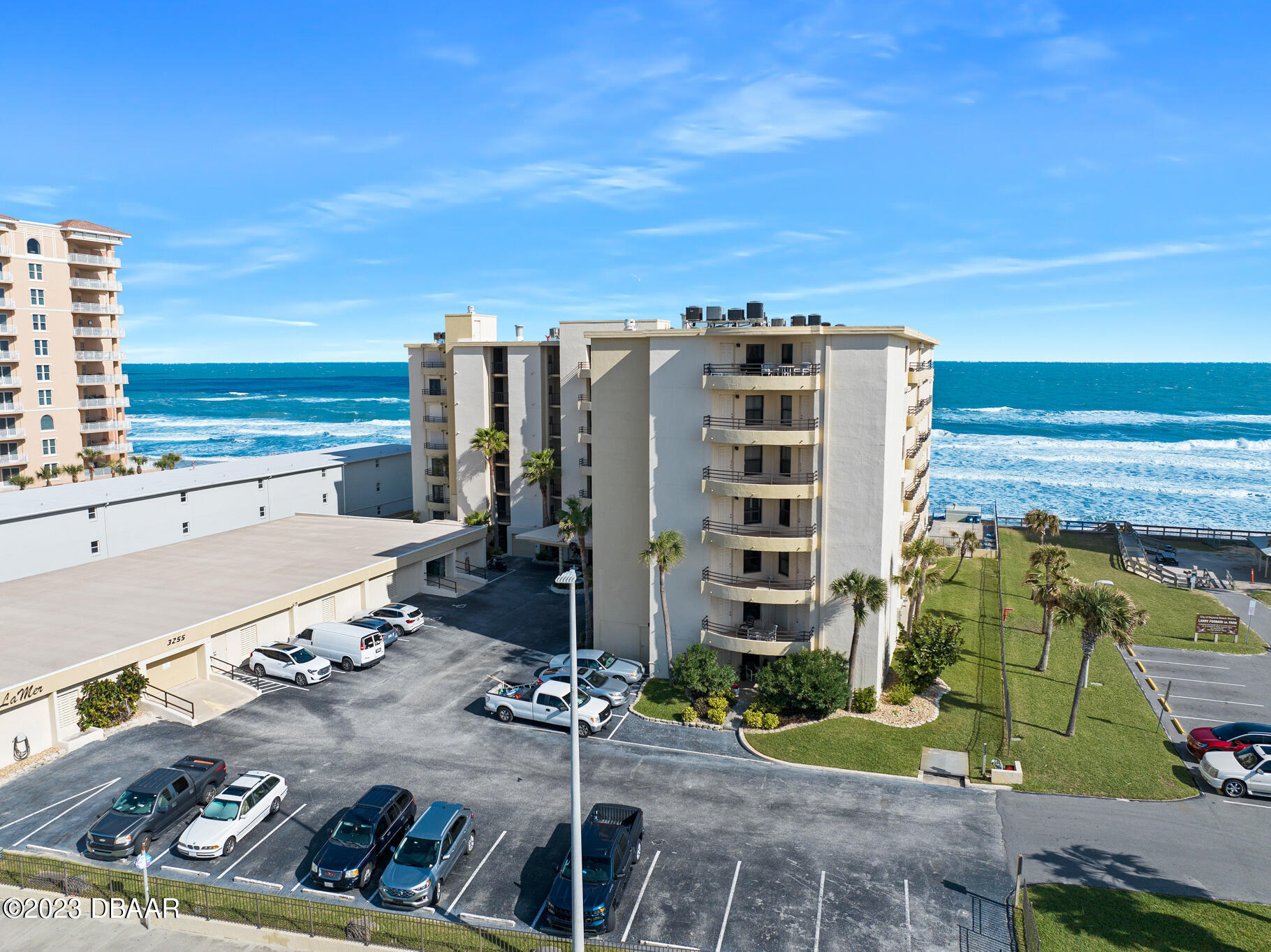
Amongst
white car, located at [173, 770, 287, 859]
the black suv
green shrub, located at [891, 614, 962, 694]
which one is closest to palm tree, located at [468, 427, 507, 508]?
green shrub, located at [891, 614, 962, 694]

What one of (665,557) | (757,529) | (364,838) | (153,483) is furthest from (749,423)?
(153,483)

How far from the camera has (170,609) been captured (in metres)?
39.5

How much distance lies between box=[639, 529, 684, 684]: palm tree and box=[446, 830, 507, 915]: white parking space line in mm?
13240

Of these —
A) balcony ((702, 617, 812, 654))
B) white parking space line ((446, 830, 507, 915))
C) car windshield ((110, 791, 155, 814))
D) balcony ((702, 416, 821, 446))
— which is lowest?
white parking space line ((446, 830, 507, 915))

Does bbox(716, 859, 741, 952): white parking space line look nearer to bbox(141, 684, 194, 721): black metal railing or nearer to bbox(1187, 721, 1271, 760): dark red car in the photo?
bbox(1187, 721, 1271, 760): dark red car

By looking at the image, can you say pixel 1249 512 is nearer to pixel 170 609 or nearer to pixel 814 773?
pixel 814 773

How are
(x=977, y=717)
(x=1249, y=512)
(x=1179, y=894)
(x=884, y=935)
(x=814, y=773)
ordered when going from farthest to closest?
(x=1249, y=512), (x=977, y=717), (x=814, y=773), (x=1179, y=894), (x=884, y=935)

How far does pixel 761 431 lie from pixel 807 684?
1117 centimetres

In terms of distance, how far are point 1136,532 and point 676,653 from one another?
193ft

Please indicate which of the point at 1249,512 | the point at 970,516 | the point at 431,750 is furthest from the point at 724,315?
the point at 1249,512

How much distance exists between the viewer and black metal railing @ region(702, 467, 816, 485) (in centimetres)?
3712

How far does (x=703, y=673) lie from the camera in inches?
1422

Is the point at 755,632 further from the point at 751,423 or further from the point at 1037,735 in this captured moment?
the point at 1037,735

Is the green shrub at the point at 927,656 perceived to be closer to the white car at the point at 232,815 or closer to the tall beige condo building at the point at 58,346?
the white car at the point at 232,815
